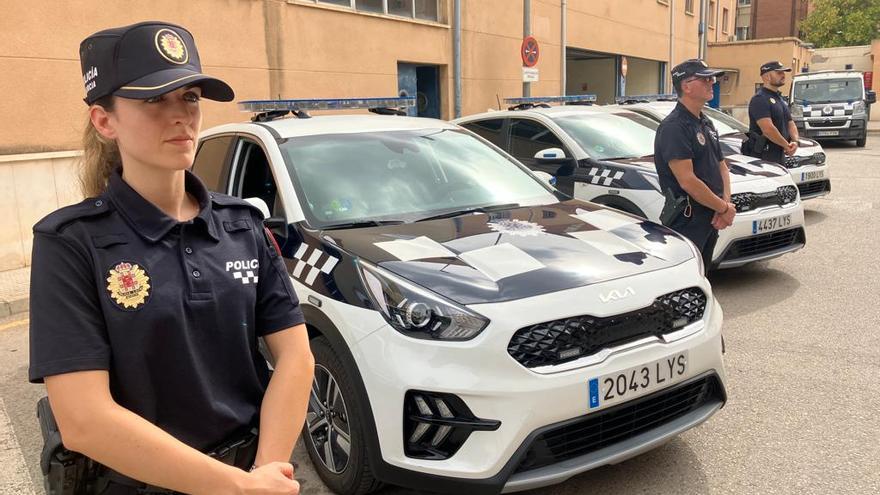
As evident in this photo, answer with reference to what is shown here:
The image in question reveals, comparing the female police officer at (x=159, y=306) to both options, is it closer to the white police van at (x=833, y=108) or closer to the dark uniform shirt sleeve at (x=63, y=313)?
the dark uniform shirt sleeve at (x=63, y=313)

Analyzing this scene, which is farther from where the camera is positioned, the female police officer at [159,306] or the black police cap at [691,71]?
the black police cap at [691,71]

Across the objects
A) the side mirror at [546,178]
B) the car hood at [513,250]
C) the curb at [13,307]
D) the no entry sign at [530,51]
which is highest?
the no entry sign at [530,51]

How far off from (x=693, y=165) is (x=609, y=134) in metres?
2.15

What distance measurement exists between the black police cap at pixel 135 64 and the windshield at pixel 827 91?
67.0ft

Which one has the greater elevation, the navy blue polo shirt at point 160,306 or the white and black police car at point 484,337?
the navy blue polo shirt at point 160,306

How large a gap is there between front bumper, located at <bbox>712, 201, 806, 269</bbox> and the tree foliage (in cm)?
4748

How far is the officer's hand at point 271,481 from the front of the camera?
1317mm

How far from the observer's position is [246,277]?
149 centimetres

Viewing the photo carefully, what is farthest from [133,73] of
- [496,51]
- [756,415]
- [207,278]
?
[496,51]

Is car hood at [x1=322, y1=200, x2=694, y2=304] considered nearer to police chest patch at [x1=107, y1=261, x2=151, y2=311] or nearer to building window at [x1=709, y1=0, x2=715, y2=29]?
police chest patch at [x1=107, y1=261, x2=151, y2=311]

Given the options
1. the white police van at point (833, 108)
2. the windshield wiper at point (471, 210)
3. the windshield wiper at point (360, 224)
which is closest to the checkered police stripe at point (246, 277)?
the windshield wiper at point (360, 224)

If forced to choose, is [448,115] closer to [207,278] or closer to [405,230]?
[405,230]

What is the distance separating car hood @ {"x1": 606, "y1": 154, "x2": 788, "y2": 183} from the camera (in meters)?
5.86


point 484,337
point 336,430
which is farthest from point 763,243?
point 336,430
